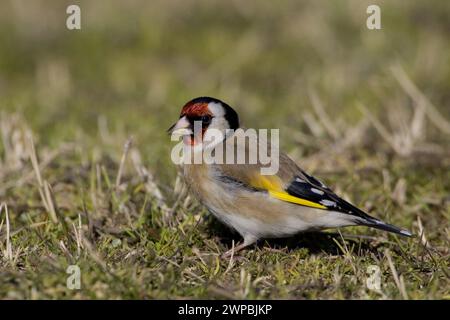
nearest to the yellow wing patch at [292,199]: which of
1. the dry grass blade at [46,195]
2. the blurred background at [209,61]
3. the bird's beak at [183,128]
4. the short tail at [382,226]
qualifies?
the short tail at [382,226]

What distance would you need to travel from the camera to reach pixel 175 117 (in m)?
7.71

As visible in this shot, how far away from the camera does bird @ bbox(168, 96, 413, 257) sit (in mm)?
4637

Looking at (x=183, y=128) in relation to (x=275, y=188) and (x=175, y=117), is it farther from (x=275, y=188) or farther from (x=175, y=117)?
(x=175, y=117)

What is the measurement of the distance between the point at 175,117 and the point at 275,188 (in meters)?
3.12

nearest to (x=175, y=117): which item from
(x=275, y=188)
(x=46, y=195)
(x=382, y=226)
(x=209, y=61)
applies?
(x=209, y=61)

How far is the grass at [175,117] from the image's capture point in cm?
433

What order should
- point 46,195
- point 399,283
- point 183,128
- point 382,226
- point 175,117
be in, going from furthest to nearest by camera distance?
point 175,117 < point 46,195 < point 183,128 < point 382,226 < point 399,283

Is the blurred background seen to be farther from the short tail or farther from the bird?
the short tail

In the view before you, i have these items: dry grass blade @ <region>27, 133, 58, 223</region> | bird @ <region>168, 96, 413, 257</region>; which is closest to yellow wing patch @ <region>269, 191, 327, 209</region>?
bird @ <region>168, 96, 413, 257</region>

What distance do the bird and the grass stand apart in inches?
6.4

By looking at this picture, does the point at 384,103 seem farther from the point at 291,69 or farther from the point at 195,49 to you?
the point at 195,49

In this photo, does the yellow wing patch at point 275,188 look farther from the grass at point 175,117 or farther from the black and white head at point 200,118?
the black and white head at point 200,118

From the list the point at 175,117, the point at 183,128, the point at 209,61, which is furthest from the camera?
the point at 209,61

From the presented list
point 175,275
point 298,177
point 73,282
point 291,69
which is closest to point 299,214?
point 298,177
